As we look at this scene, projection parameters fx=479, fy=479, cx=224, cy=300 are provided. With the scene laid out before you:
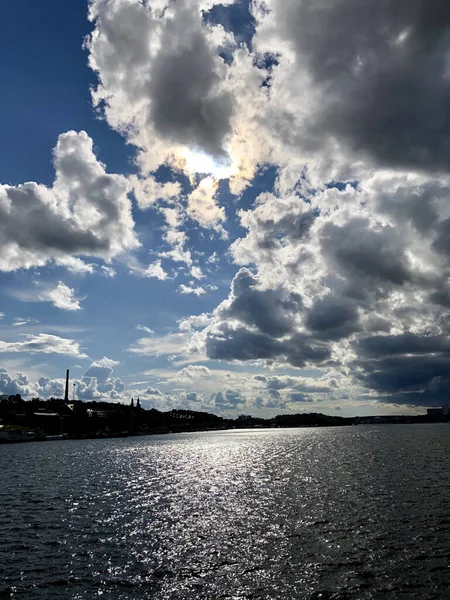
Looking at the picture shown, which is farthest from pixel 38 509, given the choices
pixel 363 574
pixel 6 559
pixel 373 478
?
pixel 373 478

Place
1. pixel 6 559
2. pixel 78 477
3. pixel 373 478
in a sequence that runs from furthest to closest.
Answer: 1. pixel 78 477
2. pixel 373 478
3. pixel 6 559

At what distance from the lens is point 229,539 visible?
1795 inches

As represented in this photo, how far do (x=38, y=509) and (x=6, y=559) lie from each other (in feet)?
79.2

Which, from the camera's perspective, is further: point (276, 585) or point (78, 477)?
point (78, 477)

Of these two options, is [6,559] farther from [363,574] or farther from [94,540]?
[363,574]

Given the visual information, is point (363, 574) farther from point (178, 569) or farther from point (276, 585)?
point (178, 569)

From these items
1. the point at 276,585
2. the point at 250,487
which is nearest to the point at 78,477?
the point at 250,487

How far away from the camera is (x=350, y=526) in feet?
164

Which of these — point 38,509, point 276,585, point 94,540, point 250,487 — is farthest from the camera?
point 250,487

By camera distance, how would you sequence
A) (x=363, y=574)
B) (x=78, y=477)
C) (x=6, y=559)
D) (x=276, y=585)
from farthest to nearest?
(x=78, y=477), (x=6, y=559), (x=363, y=574), (x=276, y=585)

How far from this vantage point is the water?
32562mm

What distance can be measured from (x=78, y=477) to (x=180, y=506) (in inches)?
1645

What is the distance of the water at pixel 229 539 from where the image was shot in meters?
32.6

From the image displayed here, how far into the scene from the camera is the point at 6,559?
3888 centimetres
